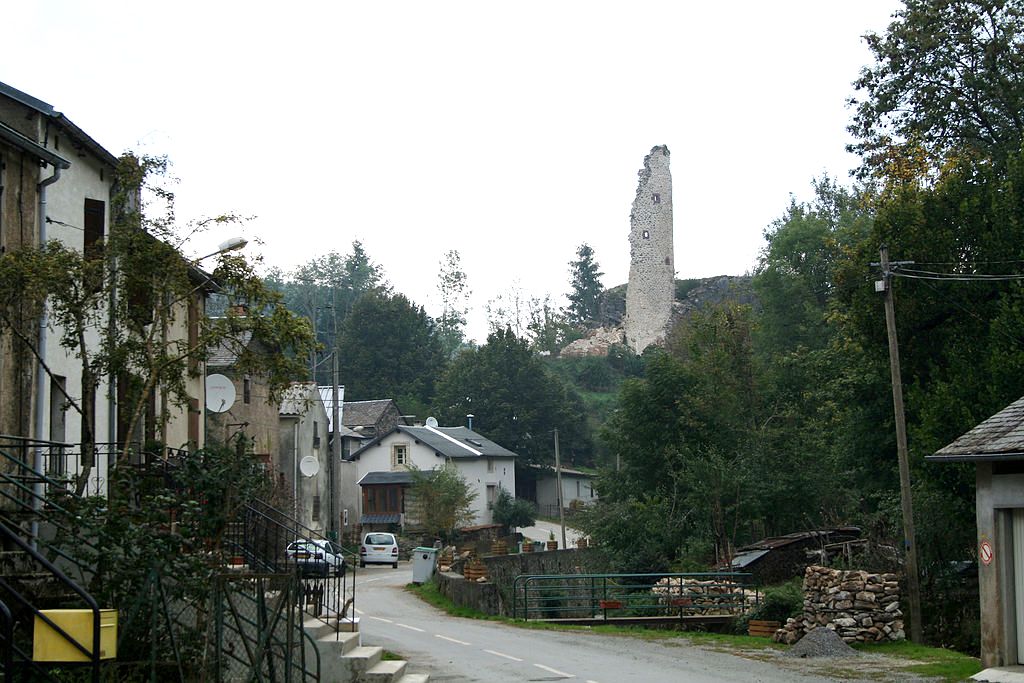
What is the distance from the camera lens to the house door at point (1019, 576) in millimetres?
17750

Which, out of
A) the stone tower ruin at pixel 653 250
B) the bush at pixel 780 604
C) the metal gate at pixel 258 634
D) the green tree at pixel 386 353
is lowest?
the bush at pixel 780 604

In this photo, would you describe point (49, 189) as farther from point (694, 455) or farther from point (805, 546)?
point (694, 455)

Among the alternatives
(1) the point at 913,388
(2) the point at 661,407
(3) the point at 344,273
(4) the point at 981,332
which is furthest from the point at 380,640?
(3) the point at 344,273

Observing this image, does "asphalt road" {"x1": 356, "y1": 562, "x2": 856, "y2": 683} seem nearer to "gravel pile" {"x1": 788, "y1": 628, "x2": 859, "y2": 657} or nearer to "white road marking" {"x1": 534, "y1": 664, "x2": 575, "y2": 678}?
"white road marking" {"x1": 534, "y1": 664, "x2": 575, "y2": 678}

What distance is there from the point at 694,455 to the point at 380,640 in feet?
69.9

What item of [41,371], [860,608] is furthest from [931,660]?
[41,371]

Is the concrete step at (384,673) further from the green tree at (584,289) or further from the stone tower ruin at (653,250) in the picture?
the green tree at (584,289)

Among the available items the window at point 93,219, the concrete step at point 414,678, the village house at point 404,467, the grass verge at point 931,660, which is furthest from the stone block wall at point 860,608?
the village house at point 404,467

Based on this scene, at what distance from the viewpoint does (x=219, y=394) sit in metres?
25.2

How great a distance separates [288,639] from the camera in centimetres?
1259

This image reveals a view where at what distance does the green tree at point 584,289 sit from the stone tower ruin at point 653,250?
20.2m

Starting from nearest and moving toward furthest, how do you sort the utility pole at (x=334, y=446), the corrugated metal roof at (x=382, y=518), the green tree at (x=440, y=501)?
1. the utility pole at (x=334, y=446)
2. the green tree at (x=440, y=501)
3. the corrugated metal roof at (x=382, y=518)

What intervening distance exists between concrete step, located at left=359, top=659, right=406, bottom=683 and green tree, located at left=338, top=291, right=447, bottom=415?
73.9 meters

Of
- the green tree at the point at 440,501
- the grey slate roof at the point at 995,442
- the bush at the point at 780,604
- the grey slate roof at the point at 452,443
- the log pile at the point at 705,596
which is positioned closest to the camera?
the grey slate roof at the point at 995,442
